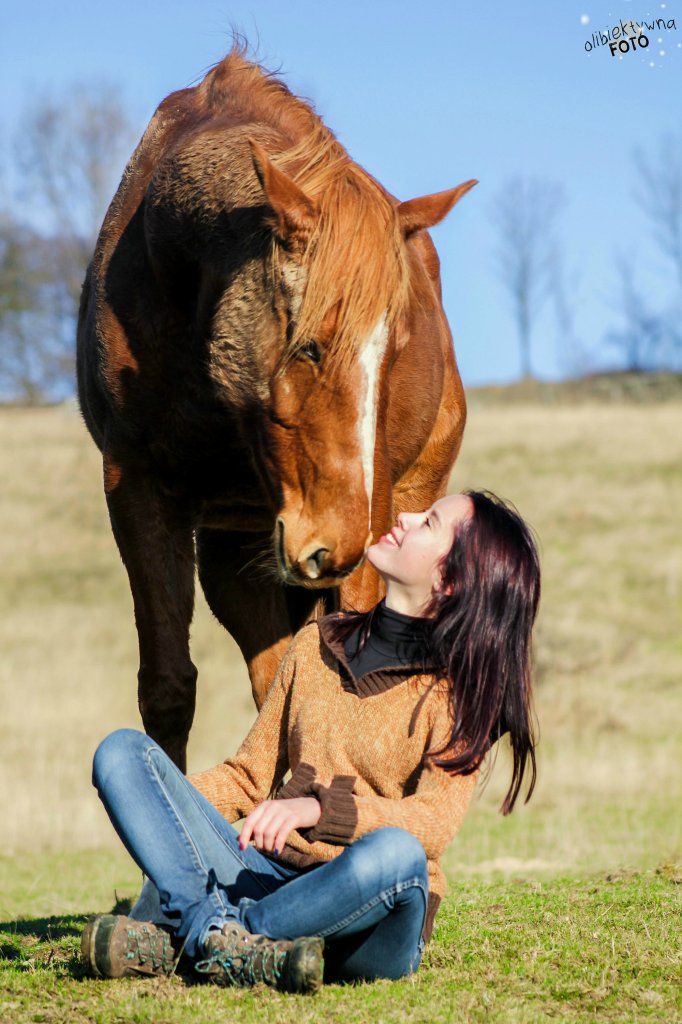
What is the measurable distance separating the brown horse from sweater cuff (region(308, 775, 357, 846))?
733 mm

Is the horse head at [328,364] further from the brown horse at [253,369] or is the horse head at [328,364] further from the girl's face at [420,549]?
the girl's face at [420,549]

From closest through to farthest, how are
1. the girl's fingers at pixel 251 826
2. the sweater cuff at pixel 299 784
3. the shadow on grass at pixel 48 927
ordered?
the girl's fingers at pixel 251 826 → the sweater cuff at pixel 299 784 → the shadow on grass at pixel 48 927

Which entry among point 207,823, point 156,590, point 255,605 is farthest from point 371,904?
point 255,605

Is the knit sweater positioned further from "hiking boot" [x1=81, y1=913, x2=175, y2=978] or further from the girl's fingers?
"hiking boot" [x1=81, y1=913, x2=175, y2=978]

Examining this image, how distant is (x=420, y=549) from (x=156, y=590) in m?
1.67

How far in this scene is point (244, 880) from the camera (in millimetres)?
Answer: 3410

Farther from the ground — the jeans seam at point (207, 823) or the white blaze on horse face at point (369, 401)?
the white blaze on horse face at point (369, 401)

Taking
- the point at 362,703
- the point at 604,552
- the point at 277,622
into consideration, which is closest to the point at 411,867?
the point at 362,703

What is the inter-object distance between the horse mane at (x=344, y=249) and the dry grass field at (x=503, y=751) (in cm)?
190

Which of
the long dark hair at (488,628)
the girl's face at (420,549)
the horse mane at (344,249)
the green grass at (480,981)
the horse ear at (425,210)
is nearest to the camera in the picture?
the green grass at (480,981)

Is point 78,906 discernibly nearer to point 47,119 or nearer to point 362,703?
point 362,703

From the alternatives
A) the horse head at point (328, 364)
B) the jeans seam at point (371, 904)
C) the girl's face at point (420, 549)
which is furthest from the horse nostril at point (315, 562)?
the jeans seam at point (371, 904)

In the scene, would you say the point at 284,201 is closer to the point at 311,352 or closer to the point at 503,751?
the point at 311,352

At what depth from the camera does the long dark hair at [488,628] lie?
3.34m
